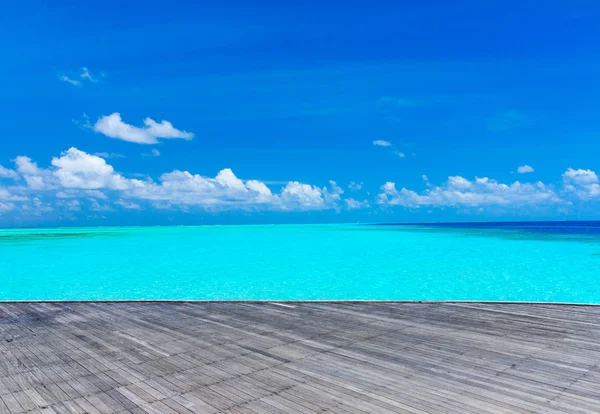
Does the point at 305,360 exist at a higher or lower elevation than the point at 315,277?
higher

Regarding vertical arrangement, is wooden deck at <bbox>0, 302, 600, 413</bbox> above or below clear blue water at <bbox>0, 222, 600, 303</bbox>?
above

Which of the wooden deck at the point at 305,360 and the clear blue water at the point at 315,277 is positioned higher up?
the wooden deck at the point at 305,360

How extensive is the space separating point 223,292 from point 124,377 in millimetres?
12108

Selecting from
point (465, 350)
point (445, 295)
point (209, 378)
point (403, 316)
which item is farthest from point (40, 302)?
point (445, 295)

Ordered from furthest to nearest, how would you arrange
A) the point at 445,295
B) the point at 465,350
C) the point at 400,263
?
the point at 400,263, the point at 445,295, the point at 465,350

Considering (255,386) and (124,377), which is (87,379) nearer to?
(124,377)

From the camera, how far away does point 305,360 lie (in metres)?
4.91

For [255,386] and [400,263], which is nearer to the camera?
[255,386]

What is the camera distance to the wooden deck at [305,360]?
3818mm

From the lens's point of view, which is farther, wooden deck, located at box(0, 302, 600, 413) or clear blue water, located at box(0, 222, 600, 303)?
clear blue water, located at box(0, 222, 600, 303)

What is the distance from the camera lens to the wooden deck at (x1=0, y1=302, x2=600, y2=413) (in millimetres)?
3818

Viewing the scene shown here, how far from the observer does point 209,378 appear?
14.4ft

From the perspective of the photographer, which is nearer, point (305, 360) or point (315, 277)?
point (305, 360)

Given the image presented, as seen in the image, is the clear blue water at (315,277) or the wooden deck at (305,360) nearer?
the wooden deck at (305,360)
